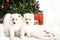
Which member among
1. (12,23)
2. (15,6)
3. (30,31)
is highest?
(15,6)

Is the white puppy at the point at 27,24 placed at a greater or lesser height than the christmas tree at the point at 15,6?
lesser

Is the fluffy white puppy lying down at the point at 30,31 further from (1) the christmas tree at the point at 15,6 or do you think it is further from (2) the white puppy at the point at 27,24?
(1) the christmas tree at the point at 15,6

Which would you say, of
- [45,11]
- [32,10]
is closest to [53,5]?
[45,11]

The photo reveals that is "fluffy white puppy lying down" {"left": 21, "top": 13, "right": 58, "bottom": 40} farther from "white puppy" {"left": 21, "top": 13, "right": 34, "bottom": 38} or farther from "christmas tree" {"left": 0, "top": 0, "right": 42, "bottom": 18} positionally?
"christmas tree" {"left": 0, "top": 0, "right": 42, "bottom": 18}

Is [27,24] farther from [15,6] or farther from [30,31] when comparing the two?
[15,6]

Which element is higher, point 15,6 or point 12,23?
point 15,6

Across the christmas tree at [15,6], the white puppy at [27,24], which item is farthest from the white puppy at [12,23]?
the christmas tree at [15,6]

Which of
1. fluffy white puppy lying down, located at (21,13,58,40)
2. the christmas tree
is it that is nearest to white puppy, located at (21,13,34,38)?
fluffy white puppy lying down, located at (21,13,58,40)

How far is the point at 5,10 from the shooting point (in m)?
2.05

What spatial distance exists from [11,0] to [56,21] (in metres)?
1.28

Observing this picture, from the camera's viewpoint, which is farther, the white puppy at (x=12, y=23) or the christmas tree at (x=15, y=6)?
the christmas tree at (x=15, y=6)

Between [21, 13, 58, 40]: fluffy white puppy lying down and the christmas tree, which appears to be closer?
[21, 13, 58, 40]: fluffy white puppy lying down

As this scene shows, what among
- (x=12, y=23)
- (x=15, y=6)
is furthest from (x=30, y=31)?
(x=15, y=6)

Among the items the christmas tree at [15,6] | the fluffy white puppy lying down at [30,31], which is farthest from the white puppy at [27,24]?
the christmas tree at [15,6]
